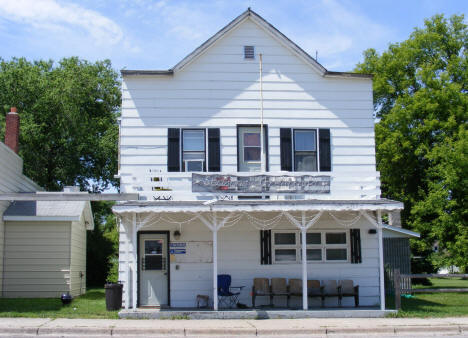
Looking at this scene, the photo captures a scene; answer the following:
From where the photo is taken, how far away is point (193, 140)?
1800cm

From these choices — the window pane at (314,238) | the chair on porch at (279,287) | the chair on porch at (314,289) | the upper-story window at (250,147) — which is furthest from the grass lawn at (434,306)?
the upper-story window at (250,147)

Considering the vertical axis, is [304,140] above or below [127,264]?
above

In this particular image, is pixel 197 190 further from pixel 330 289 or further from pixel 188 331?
pixel 330 289

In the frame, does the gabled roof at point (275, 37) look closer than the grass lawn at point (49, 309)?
No

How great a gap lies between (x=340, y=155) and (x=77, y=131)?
21.2 meters

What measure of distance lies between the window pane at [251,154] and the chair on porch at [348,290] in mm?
4687

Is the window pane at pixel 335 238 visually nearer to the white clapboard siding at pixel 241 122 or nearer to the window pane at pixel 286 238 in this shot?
the white clapboard siding at pixel 241 122

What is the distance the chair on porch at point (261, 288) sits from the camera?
1667cm

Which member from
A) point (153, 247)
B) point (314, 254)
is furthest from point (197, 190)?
point (314, 254)

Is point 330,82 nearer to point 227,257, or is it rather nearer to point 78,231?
point 227,257

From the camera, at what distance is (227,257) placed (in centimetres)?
1733

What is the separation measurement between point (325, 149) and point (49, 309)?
9.91 meters

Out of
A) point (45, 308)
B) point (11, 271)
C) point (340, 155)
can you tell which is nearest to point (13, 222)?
point (11, 271)

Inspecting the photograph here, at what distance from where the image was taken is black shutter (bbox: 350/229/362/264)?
A: 1767 cm
